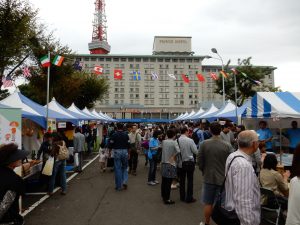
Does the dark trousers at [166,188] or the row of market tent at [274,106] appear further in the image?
the row of market tent at [274,106]

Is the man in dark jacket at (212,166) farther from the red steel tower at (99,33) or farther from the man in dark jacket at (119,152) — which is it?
the red steel tower at (99,33)

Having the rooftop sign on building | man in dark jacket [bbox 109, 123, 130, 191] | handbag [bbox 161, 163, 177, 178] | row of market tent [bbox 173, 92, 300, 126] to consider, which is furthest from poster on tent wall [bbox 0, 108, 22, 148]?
the rooftop sign on building

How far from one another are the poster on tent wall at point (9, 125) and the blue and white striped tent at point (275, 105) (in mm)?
6192

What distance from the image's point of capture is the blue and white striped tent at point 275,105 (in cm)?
741

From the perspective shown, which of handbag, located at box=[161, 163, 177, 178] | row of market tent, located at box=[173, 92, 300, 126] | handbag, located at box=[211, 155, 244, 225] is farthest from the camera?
row of market tent, located at box=[173, 92, 300, 126]

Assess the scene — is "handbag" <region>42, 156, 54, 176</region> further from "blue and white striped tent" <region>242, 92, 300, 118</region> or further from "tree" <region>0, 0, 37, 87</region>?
"tree" <region>0, 0, 37, 87</region>

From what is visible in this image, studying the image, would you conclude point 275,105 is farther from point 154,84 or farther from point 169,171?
point 154,84

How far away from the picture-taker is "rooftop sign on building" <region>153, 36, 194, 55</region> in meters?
100

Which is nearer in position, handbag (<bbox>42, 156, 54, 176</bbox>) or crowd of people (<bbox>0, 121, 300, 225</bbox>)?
crowd of people (<bbox>0, 121, 300, 225</bbox>)

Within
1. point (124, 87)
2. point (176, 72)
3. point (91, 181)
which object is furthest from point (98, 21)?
point (91, 181)

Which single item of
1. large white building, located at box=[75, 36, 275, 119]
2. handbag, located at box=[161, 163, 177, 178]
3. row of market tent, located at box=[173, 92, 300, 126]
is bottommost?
handbag, located at box=[161, 163, 177, 178]

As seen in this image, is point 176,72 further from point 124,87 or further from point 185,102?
point 124,87

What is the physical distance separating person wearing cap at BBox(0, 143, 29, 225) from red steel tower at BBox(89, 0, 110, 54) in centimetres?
10321

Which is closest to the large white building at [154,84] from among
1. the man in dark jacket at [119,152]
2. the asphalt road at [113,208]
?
the man in dark jacket at [119,152]
